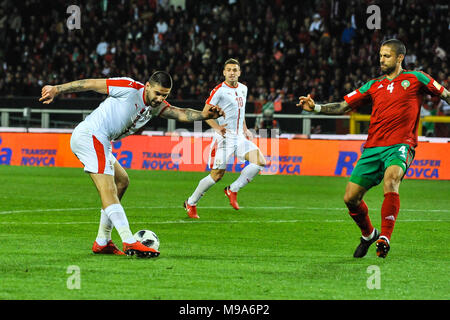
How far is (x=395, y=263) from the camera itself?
8.62 meters

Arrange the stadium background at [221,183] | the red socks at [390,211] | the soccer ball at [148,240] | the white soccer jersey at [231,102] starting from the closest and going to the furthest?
the stadium background at [221,183] < the red socks at [390,211] < the soccer ball at [148,240] < the white soccer jersey at [231,102]

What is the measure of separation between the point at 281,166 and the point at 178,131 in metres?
3.14

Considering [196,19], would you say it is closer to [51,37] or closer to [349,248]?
[51,37]

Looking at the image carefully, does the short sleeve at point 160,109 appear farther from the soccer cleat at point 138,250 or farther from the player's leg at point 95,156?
the soccer cleat at point 138,250

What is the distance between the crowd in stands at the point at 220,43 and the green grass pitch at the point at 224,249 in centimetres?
949

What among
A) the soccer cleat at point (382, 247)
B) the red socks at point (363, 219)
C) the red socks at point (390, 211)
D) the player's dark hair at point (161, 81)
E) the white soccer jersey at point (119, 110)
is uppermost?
the player's dark hair at point (161, 81)

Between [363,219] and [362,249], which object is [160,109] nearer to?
[363,219]

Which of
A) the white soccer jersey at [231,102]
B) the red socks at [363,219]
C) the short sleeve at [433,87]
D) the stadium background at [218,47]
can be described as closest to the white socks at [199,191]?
the white soccer jersey at [231,102]

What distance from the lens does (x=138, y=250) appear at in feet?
28.0

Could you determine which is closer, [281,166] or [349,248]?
[349,248]

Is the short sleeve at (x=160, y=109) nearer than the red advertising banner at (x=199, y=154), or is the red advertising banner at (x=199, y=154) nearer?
the short sleeve at (x=160, y=109)

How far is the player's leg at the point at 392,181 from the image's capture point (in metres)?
8.69
